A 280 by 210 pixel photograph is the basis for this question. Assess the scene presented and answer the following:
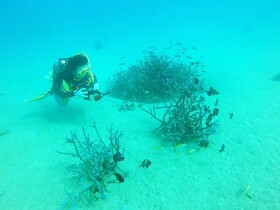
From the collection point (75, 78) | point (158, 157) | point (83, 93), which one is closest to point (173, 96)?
point (158, 157)

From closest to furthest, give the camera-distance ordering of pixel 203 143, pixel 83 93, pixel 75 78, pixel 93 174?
1. pixel 93 174
2. pixel 203 143
3. pixel 83 93
4. pixel 75 78

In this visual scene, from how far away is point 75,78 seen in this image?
22.2 ft

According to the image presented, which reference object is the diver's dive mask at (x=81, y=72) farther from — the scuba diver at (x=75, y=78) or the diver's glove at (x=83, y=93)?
the diver's glove at (x=83, y=93)

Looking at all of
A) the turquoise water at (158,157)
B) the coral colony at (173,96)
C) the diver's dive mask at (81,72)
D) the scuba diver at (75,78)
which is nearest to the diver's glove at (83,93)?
the scuba diver at (75,78)

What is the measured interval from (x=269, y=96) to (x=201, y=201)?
17.7ft

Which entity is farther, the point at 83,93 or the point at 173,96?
the point at 83,93

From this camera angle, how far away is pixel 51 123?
7.91m

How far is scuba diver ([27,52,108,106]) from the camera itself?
6.51 meters

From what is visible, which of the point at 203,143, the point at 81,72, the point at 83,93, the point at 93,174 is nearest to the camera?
the point at 93,174

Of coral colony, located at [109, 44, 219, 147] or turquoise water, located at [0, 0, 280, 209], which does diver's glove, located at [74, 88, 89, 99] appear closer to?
turquoise water, located at [0, 0, 280, 209]

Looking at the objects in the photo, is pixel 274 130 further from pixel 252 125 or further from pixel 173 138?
pixel 173 138

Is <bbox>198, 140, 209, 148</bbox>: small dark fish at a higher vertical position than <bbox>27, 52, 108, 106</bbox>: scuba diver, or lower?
lower

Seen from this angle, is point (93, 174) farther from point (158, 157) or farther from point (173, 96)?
point (173, 96)

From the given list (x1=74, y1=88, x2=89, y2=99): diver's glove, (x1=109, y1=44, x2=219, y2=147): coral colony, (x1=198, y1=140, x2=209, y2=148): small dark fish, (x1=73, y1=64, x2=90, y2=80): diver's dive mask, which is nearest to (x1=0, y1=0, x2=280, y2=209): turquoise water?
(x1=198, y1=140, x2=209, y2=148): small dark fish
